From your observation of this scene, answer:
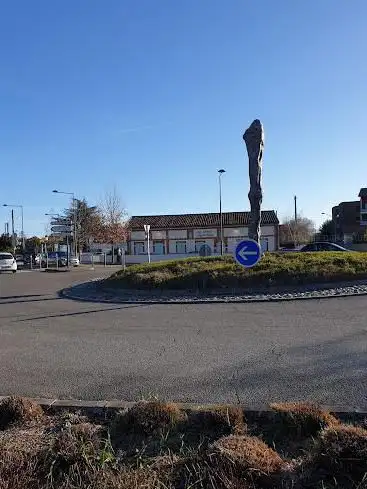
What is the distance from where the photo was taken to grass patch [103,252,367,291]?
1719 centimetres

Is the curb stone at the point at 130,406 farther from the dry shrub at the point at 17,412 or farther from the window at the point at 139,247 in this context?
the window at the point at 139,247

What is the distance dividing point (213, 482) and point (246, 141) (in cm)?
2017

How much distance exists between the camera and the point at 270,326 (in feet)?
34.8

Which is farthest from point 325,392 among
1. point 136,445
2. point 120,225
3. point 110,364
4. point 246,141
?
point 120,225

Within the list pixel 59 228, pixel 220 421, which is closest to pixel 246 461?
pixel 220 421

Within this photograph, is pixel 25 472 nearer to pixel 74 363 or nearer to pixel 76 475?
pixel 76 475

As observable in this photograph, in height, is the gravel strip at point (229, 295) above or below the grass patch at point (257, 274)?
below

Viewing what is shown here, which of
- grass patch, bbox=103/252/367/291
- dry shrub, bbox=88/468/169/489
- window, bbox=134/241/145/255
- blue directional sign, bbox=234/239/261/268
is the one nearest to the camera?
dry shrub, bbox=88/468/169/489

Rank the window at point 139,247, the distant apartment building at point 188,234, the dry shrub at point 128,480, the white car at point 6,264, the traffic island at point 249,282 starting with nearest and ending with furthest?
the dry shrub at point 128,480 → the traffic island at point 249,282 → the white car at point 6,264 → the distant apartment building at point 188,234 → the window at point 139,247

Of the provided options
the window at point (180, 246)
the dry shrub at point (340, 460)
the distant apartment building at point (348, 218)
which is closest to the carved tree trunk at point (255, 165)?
the dry shrub at point (340, 460)

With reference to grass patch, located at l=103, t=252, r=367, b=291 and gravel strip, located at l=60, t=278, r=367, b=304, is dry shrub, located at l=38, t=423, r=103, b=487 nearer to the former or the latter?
gravel strip, located at l=60, t=278, r=367, b=304

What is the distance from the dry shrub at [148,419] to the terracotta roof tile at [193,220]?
71.1 meters

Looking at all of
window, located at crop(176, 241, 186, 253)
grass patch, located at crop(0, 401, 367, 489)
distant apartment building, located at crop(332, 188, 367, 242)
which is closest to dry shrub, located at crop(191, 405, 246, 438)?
grass patch, located at crop(0, 401, 367, 489)

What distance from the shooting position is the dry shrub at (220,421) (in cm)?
405
